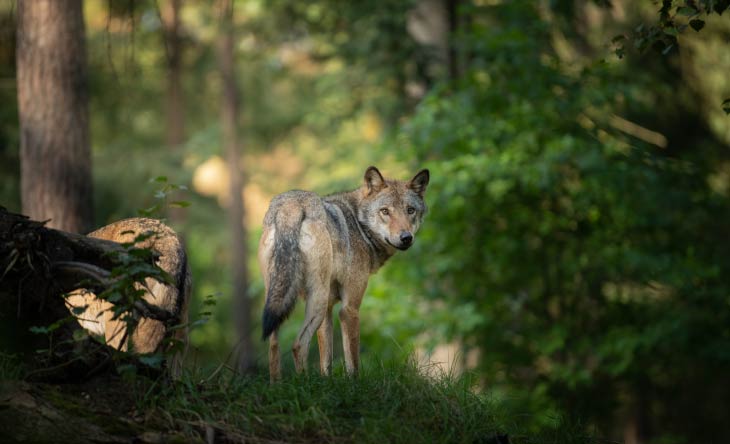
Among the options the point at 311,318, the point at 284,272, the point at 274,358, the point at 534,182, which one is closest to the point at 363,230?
the point at 311,318

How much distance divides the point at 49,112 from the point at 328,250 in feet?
11.8

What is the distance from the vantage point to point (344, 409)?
16.3ft

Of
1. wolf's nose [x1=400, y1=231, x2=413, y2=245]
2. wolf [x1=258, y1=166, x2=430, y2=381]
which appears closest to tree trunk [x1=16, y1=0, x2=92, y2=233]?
wolf [x1=258, y1=166, x2=430, y2=381]

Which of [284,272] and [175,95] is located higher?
[175,95]

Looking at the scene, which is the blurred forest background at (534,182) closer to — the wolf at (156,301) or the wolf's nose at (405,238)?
the wolf's nose at (405,238)

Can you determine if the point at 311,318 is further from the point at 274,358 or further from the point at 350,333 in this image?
the point at 350,333

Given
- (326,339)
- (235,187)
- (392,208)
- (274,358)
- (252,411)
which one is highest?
(235,187)

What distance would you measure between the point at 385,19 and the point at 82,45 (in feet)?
25.5

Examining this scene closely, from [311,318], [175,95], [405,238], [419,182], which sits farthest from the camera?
[175,95]

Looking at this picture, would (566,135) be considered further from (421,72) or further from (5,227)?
(5,227)

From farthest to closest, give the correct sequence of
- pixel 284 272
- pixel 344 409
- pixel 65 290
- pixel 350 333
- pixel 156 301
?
1. pixel 350 333
2. pixel 284 272
3. pixel 156 301
4. pixel 344 409
5. pixel 65 290

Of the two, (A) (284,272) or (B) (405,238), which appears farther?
(B) (405,238)

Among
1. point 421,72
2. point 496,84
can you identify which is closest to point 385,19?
point 421,72

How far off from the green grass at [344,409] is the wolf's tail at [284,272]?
0.50m
